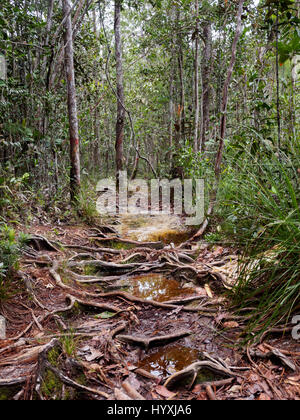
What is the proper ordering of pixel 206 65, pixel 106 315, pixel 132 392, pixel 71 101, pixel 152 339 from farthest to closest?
pixel 206 65
pixel 71 101
pixel 106 315
pixel 152 339
pixel 132 392

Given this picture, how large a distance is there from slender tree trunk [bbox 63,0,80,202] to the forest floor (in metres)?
2.16

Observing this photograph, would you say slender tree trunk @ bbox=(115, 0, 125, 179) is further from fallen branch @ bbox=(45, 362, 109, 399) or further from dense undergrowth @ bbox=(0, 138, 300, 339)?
fallen branch @ bbox=(45, 362, 109, 399)

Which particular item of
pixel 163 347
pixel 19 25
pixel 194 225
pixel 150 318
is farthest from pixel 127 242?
pixel 19 25

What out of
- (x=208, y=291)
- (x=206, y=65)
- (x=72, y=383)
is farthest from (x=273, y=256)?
(x=206, y=65)

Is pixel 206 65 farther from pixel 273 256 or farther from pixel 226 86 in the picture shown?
pixel 273 256

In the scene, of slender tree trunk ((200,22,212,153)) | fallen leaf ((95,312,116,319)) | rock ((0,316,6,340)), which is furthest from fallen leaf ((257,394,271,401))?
slender tree trunk ((200,22,212,153))

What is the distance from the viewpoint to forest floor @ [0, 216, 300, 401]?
6.59 feet

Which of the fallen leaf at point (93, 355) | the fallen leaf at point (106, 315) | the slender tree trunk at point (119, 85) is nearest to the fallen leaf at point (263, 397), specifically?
the fallen leaf at point (93, 355)

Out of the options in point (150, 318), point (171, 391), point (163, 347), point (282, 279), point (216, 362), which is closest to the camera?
point (171, 391)

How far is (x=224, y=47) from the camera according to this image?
993 centimetres

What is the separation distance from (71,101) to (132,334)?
5084mm

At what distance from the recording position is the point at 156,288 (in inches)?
159
